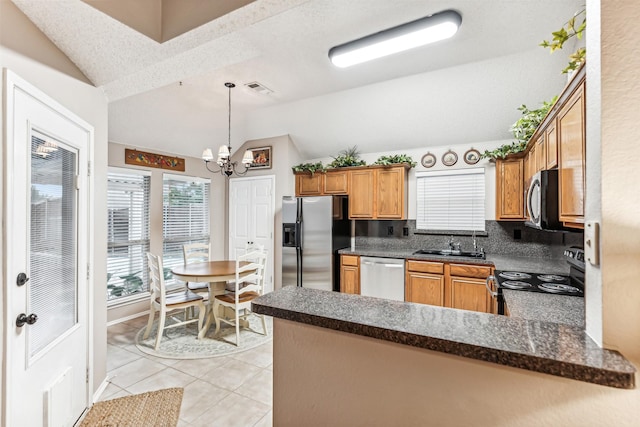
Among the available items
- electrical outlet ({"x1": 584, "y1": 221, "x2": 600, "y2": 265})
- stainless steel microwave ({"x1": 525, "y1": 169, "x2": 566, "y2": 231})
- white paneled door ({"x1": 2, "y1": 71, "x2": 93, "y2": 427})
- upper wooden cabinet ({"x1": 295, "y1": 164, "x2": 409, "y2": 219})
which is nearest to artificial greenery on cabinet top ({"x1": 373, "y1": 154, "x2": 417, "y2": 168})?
upper wooden cabinet ({"x1": 295, "y1": 164, "x2": 409, "y2": 219})

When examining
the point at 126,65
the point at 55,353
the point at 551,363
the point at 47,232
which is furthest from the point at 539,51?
the point at 55,353

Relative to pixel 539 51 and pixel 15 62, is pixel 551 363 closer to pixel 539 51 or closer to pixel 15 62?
pixel 15 62

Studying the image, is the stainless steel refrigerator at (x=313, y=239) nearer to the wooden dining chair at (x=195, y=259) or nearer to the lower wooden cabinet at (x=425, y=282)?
the lower wooden cabinet at (x=425, y=282)

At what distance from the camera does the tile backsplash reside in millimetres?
3609

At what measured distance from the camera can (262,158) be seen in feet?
16.7

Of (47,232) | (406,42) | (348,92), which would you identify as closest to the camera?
(47,232)

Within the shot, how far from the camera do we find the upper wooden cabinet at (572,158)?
1.46 metres

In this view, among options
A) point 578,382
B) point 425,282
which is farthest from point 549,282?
point 578,382

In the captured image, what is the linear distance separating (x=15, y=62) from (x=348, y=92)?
3.21 meters

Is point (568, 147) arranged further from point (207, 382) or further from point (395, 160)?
point (207, 382)

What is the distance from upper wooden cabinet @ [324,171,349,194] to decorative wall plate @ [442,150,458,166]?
141 centimetres

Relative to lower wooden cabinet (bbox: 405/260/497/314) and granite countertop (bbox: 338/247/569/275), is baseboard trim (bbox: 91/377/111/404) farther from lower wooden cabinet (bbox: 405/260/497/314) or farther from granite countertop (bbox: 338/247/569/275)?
lower wooden cabinet (bbox: 405/260/497/314)

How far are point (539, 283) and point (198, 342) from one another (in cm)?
336

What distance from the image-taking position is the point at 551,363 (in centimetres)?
72
